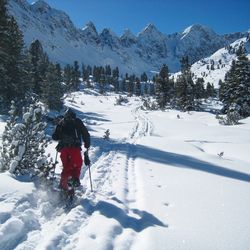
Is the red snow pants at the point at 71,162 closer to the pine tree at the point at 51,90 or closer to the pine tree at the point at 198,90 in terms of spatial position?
the pine tree at the point at 51,90

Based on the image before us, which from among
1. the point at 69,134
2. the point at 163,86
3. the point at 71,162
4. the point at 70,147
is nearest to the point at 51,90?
the point at 163,86

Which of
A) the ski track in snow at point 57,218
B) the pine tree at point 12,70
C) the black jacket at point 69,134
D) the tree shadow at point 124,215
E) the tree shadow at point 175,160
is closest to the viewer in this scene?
the ski track in snow at point 57,218

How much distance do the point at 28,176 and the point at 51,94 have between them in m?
32.8

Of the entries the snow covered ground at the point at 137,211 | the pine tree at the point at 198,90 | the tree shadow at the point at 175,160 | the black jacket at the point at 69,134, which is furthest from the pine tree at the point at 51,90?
the pine tree at the point at 198,90

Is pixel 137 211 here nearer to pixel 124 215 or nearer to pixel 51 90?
pixel 124 215

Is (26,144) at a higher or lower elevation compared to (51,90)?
lower

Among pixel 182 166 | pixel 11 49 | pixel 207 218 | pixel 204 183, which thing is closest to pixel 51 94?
pixel 11 49

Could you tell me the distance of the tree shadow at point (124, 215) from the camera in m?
5.87

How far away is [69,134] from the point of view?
760 cm

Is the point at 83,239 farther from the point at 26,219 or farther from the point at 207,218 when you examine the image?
the point at 207,218

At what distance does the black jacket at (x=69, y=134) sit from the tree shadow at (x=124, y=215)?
1291mm

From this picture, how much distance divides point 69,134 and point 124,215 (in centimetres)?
226

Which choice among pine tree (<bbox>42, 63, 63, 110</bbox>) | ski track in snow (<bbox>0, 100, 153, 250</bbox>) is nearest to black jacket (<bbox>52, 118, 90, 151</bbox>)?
ski track in snow (<bbox>0, 100, 153, 250</bbox>)

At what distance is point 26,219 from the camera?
5.77 metres
